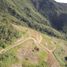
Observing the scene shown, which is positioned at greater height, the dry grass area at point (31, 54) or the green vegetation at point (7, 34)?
the green vegetation at point (7, 34)

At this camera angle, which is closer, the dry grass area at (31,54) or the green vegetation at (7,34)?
the dry grass area at (31,54)

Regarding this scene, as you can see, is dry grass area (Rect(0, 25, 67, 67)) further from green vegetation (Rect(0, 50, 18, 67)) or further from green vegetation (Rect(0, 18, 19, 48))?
green vegetation (Rect(0, 18, 19, 48))

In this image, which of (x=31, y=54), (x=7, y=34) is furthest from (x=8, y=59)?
(x=7, y=34)

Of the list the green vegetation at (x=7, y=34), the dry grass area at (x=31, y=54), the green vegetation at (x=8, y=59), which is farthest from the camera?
the green vegetation at (x=7, y=34)

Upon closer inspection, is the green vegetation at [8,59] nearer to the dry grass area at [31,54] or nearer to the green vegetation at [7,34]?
the dry grass area at [31,54]

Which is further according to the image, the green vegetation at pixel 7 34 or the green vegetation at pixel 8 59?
the green vegetation at pixel 7 34

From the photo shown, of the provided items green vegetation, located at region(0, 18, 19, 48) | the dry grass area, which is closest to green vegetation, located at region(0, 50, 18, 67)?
the dry grass area

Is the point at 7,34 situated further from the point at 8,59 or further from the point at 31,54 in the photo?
the point at 8,59

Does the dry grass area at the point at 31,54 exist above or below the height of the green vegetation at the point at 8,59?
below

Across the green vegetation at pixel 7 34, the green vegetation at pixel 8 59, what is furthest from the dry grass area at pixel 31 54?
the green vegetation at pixel 7 34

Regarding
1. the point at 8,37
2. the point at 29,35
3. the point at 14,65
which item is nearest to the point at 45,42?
the point at 29,35

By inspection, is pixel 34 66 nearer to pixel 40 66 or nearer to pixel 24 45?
pixel 40 66

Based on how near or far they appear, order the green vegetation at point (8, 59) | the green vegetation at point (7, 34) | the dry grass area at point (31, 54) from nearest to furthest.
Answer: the green vegetation at point (8, 59)
the dry grass area at point (31, 54)
the green vegetation at point (7, 34)
